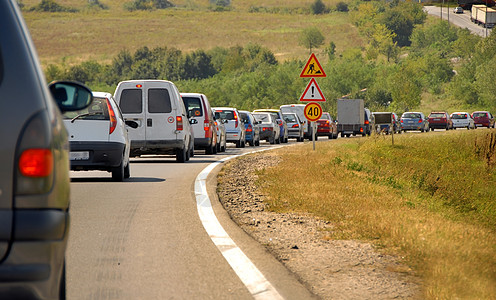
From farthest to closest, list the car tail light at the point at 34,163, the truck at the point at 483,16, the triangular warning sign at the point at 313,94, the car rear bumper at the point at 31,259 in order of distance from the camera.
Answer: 1. the truck at the point at 483,16
2. the triangular warning sign at the point at 313,94
3. the car tail light at the point at 34,163
4. the car rear bumper at the point at 31,259

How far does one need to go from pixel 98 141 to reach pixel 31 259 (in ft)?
40.4

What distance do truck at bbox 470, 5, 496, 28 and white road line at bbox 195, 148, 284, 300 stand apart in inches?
6935

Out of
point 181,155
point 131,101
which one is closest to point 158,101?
point 131,101

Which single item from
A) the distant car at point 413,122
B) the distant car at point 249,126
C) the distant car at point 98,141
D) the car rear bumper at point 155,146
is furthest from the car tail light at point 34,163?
the distant car at point 413,122

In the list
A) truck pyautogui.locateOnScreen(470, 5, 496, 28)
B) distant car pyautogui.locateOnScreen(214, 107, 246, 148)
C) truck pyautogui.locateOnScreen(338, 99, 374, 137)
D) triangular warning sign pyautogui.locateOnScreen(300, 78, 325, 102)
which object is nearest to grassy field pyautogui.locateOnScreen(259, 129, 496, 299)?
triangular warning sign pyautogui.locateOnScreen(300, 78, 325, 102)

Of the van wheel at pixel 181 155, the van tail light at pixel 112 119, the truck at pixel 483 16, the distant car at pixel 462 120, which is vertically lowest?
the distant car at pixel 462 120

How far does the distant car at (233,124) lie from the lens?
118ft

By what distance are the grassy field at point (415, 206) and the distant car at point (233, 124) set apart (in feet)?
29.4

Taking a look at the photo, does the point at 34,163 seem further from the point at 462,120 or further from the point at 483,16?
the point at 483,16

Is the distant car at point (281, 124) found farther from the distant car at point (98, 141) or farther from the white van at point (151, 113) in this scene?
the distant car at point (98, 141)

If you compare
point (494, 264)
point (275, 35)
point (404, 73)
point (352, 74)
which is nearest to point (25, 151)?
point (494, 264)

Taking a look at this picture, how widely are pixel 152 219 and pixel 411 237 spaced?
11.4ft

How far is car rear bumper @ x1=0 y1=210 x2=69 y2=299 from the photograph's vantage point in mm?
4094

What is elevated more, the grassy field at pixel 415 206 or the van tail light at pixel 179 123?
the van tail light at pixel 179 123
